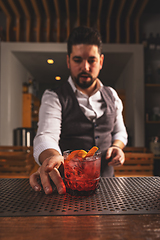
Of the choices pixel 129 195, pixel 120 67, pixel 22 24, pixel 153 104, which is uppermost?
pixel 22 24

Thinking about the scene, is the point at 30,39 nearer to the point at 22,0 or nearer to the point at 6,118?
the point at 22,0

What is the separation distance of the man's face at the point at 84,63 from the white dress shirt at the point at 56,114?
87mm

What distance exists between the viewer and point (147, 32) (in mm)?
3145

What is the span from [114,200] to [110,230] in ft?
0.49

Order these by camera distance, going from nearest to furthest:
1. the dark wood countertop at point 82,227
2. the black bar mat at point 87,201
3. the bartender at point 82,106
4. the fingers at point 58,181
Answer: the dark wood countertop at point 82,227
the black bar mat at point 87,201
the fingers at point 58,181
the bartender at point 82,106

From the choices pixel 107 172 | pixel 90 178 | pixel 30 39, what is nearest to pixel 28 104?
pixel 30 39

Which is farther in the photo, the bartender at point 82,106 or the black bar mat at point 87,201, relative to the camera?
the bartender at point 82,106

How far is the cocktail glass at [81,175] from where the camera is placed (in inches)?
20.7

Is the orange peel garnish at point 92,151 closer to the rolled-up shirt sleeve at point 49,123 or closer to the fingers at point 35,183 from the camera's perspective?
the fingers at point 35,183

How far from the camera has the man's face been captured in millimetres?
1149

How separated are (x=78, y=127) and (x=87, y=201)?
27.8 inches

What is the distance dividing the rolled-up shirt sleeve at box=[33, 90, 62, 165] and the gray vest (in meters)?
0.05

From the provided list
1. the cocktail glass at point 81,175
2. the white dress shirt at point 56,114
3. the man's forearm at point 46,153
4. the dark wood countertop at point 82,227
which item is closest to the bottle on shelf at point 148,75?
the white dress shirt at point 56,114

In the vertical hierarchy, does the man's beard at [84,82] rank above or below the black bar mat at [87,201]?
above
